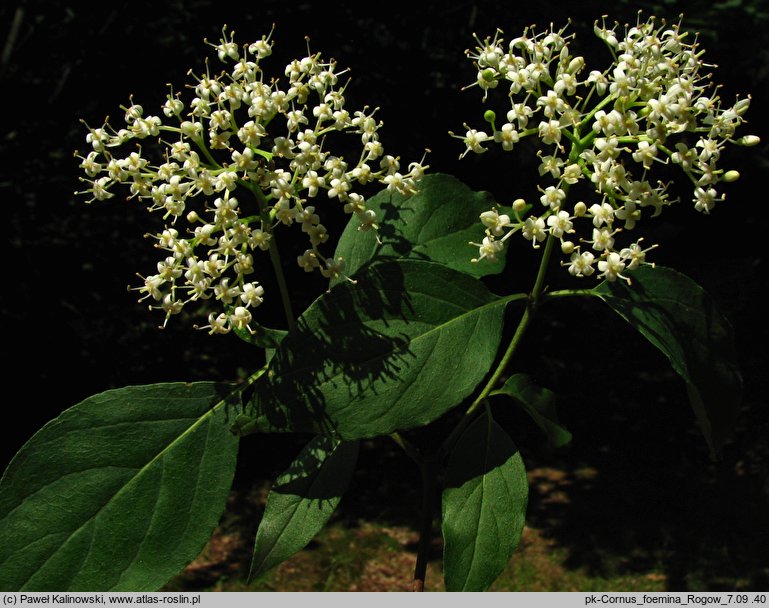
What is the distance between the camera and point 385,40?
6.43 m

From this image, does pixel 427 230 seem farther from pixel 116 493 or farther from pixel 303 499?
pixel 116 493

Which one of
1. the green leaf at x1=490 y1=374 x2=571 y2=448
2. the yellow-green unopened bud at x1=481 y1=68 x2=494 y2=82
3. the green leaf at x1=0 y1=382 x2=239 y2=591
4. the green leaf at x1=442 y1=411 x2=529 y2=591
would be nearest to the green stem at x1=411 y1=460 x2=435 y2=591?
the green leaf at x1=442 y1=411 x2=529 y2=591

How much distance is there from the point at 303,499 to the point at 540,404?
0.45 m

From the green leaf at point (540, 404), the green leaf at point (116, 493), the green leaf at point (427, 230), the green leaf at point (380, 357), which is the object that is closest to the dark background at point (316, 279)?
the green leaf at point (427, 230)

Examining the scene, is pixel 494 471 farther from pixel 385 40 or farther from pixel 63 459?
pixel 385 40

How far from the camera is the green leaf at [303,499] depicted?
1290 mm

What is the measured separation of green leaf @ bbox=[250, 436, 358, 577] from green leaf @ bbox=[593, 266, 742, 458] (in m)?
0.54

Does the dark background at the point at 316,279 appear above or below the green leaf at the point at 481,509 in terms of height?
above

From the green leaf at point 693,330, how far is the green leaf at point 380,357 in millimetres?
235

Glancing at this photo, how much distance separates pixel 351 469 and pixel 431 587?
480 centimetres

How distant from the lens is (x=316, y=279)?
251 inches

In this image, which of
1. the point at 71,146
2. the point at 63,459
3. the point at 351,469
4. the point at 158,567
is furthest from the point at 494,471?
the point at 71,146

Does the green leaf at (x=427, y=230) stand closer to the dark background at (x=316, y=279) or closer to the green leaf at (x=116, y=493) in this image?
the green leaf at (x=116, y=493)

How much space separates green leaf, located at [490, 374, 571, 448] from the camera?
4.28 feet
